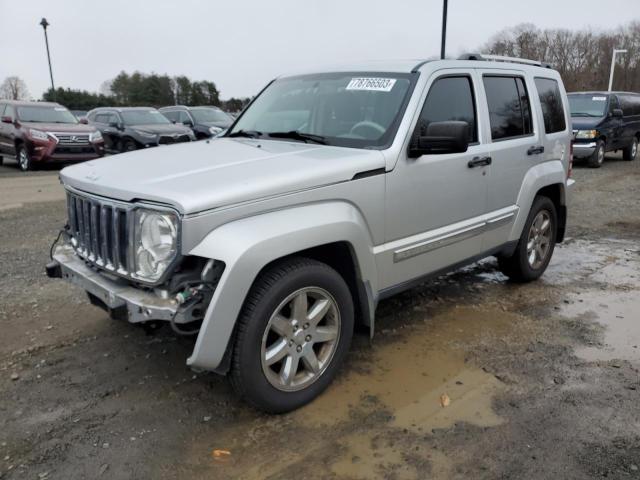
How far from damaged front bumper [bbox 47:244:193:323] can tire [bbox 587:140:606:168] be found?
14812mm

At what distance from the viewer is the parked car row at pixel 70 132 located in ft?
45.2

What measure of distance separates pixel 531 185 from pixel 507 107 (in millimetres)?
734

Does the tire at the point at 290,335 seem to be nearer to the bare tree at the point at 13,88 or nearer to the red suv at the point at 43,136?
the red suv at the point at 43,136

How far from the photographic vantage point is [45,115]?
48.1 ft

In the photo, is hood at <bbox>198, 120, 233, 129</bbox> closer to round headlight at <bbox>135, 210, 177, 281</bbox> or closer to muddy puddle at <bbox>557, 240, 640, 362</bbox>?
muddy puddle at <bbox>557, 240, 640, 362</bbox>

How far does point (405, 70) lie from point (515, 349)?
2161 mm

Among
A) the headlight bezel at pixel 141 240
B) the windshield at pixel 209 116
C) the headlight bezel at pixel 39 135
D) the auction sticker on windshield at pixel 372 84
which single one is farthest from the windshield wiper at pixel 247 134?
the windshield at pixel 209 116

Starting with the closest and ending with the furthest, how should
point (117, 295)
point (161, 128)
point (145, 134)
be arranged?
1. point (117, 295)
2. point (145, 134)
3. point (161, 128)

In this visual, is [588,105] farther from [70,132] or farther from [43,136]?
[43,136]

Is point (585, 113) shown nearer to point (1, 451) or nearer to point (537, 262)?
point (537, 262)

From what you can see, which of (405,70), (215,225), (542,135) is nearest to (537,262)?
(542,135)

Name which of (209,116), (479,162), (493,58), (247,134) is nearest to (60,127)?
(209,116)

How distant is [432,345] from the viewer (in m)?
4.05

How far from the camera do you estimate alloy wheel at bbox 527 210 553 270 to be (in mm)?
5297
